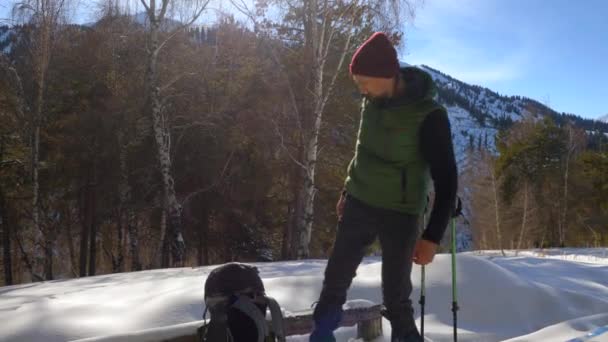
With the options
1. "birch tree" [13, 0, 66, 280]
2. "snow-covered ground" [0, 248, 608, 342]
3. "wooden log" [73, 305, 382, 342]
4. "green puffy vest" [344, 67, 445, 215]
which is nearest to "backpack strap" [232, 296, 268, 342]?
"wooden log" [73, 305, 382, 342]

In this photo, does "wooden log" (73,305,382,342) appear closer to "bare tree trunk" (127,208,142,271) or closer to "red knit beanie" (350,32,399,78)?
"red knit beanie" (350,32,399,78)

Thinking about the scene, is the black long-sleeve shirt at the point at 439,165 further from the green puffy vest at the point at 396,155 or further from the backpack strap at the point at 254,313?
the backpack strap at the point at 254,313

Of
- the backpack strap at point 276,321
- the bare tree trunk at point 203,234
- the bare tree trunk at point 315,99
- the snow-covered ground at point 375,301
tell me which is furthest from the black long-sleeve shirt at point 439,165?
the bare tree trunk at point 203,234

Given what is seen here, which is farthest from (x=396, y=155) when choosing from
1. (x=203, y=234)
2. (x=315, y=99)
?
(x=203, y=234)

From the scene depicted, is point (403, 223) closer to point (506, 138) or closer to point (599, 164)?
point (599, 164)

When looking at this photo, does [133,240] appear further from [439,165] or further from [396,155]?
[439,165]

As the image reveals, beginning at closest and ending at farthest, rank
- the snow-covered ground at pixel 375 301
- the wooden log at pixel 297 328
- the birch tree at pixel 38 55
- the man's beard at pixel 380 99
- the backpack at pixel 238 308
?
1. the backpack at pixel 238 308
2. the man's beard at pixel 380 99
3. the wooden log at pixel 297 328
4. the snow-covered ground at pixel 375 301
5. the birch tree at pixel 38 55

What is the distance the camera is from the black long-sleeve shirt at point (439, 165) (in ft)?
6.74

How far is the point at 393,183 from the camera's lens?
2.18 m

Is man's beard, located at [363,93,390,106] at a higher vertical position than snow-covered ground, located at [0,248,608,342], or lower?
higher

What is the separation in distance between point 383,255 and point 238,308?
0.75 metres

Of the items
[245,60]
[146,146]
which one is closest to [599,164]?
[245,60]

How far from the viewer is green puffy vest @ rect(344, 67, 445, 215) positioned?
210 cm

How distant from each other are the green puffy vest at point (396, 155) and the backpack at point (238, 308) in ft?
2.21
